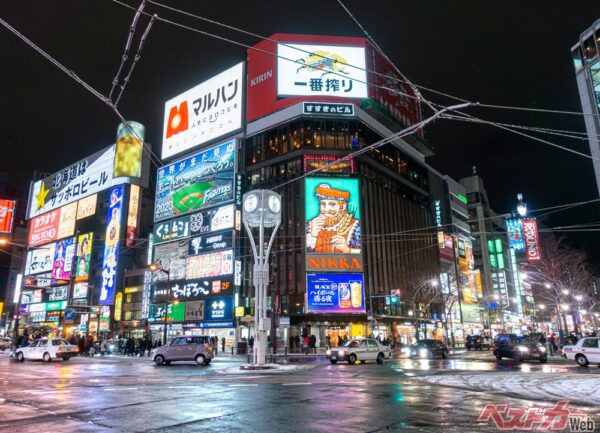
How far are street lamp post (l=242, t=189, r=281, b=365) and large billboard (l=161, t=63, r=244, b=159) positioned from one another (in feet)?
131

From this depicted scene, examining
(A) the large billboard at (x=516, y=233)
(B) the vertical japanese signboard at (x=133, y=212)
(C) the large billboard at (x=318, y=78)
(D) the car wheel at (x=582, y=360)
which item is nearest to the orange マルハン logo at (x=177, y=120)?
(B) the vertical japanese signboard at (x=133, y=212)

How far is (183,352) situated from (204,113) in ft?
160

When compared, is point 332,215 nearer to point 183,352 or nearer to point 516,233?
point 516,233

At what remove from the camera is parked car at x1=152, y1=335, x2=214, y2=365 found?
91.5 feet

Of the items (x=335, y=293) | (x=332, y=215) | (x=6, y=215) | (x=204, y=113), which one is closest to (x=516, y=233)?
(x=335, y=293)

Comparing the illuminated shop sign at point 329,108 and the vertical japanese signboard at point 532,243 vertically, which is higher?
the illuminated shop sign at point 329,108

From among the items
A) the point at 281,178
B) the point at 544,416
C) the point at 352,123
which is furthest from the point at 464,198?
the point at 544,416

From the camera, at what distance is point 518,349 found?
28.9 meters

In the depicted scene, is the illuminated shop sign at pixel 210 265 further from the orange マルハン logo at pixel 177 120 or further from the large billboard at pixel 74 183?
the large billboard at pixel 74 183

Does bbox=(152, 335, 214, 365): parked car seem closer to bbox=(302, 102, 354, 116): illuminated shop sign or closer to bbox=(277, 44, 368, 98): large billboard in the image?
bbox=(302, 102, 354, 116): illuminated shop sign

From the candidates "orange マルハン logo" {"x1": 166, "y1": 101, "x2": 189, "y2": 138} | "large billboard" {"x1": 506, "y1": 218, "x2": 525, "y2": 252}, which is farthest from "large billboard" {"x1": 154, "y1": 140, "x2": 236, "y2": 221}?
"large billboard" {"x1": 506, "y1": 218, "x2": 525, "y2": 252}

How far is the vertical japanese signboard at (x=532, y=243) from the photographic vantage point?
3338cm

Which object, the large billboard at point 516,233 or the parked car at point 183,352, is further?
the large billboard at point 516,233

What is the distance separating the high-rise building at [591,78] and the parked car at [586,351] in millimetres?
23050
